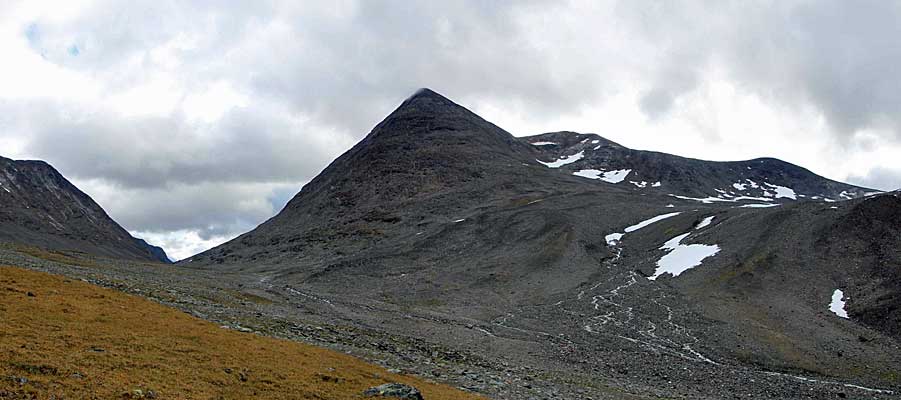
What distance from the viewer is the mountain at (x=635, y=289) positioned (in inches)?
1811

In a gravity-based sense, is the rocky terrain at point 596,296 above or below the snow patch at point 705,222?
below

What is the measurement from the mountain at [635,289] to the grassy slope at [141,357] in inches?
415

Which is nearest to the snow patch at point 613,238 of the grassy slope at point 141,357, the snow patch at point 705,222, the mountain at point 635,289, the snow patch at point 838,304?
the mountain at point 635,289

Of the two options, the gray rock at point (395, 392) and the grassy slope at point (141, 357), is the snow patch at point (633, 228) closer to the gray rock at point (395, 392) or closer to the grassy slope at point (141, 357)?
the grassy slope at point (141, 357)

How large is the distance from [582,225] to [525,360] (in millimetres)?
79335

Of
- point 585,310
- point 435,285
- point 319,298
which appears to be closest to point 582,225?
point 435,285

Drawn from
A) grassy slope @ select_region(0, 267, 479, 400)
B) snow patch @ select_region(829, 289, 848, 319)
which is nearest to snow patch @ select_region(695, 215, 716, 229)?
snow patch @ select_region(829, 289, 848, 319)

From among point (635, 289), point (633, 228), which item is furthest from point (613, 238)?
point (635, 289)

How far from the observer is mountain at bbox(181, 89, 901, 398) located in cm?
4600

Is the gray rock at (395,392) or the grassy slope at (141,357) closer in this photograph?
the grassy slope at (141,357)

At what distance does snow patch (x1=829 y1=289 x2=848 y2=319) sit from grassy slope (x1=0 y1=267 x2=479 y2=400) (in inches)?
2182

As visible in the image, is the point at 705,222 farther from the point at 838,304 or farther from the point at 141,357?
the point at 141,357

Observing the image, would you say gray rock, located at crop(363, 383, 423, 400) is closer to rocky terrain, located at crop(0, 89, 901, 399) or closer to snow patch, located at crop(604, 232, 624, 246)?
rocky terrain, located at crop(0, 89, 901, 399)

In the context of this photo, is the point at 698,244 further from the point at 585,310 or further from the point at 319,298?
the point at 319,298
